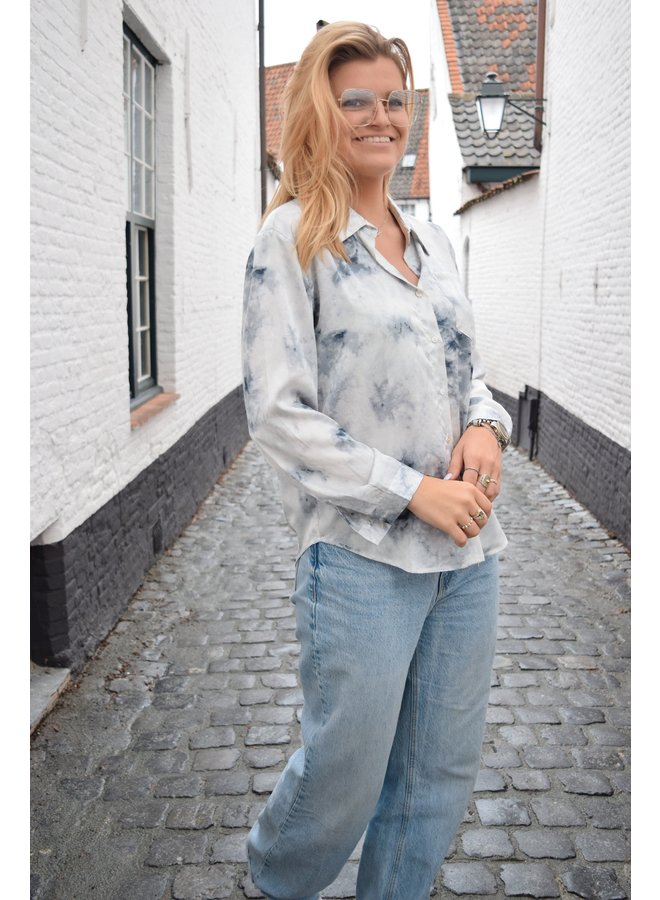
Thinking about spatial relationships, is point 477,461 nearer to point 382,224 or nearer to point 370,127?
point 382,224

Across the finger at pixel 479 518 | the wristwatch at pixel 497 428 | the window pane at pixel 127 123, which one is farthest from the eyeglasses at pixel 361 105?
the window pane at pixel 127 123

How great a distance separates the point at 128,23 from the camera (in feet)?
18.3

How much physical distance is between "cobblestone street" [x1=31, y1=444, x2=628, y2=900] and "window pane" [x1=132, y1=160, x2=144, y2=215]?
227 cm

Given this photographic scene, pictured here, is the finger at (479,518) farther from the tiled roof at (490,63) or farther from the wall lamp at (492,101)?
the tiled roof at (490,63)

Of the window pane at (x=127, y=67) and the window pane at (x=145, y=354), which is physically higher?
the window pane at (x=127, y=67)

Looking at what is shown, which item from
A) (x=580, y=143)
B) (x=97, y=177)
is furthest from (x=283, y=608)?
(x=580, y=143)

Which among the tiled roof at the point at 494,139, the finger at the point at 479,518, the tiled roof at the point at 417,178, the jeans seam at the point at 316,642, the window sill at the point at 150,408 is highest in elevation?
the tiled roof at the point at 417,178

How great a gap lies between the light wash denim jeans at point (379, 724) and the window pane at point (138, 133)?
190 inches

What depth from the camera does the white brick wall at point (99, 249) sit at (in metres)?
3.78

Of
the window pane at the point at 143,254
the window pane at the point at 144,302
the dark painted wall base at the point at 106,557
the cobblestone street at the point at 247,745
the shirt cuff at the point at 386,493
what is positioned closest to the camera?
the shirt cuff at the point at 386,493

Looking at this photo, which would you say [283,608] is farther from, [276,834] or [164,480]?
[276,834]

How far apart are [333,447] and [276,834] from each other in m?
0.87

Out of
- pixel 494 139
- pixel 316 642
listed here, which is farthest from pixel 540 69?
pixel 316 642

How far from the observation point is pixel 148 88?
646cm
